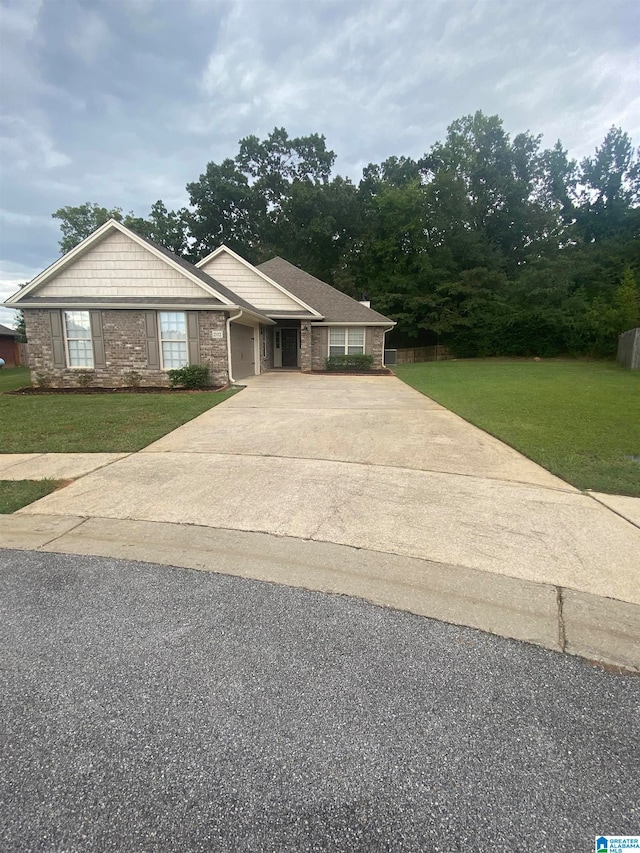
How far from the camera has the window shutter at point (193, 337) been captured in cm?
1382

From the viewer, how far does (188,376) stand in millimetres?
13531

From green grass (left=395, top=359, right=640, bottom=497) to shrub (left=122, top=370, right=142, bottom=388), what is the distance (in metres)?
9.68

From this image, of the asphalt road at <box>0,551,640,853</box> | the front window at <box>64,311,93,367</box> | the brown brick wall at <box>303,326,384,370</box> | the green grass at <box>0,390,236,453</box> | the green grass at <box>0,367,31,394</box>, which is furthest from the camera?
the brown brick wall at <box>303,326,384,370</box>

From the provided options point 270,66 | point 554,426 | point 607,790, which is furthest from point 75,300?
point 607,790

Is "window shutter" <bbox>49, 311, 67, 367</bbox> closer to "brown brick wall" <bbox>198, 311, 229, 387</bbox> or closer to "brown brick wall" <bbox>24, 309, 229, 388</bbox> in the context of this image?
"brown brick wall" <bbox>24, 309, 229, 388</bbox>

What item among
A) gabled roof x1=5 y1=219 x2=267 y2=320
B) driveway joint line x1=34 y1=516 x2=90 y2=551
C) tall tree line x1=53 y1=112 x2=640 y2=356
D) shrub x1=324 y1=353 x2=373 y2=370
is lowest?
→ driveway joint line x1=34 y1=516 x2=90 y2=551

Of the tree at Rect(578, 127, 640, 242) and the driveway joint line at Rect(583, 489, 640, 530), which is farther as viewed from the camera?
the tree at Rect(578, 127, 640, 242)

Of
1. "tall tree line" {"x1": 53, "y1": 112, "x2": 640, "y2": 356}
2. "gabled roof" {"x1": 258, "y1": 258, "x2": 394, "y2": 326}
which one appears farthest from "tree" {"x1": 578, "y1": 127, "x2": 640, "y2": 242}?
"gabled roof" {"x1": 258, "y1": 258, "x2": 394, "y2": 326}

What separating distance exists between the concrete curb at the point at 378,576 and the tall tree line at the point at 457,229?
3088 cm

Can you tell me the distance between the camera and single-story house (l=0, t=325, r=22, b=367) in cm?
2834

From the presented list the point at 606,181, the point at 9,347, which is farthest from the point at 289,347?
the point at 606,181

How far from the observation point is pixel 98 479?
16.5 feet

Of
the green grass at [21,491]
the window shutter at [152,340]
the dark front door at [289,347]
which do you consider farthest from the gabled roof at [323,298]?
the green grass at [21,491]

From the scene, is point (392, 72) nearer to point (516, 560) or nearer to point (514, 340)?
point (516, 560)
